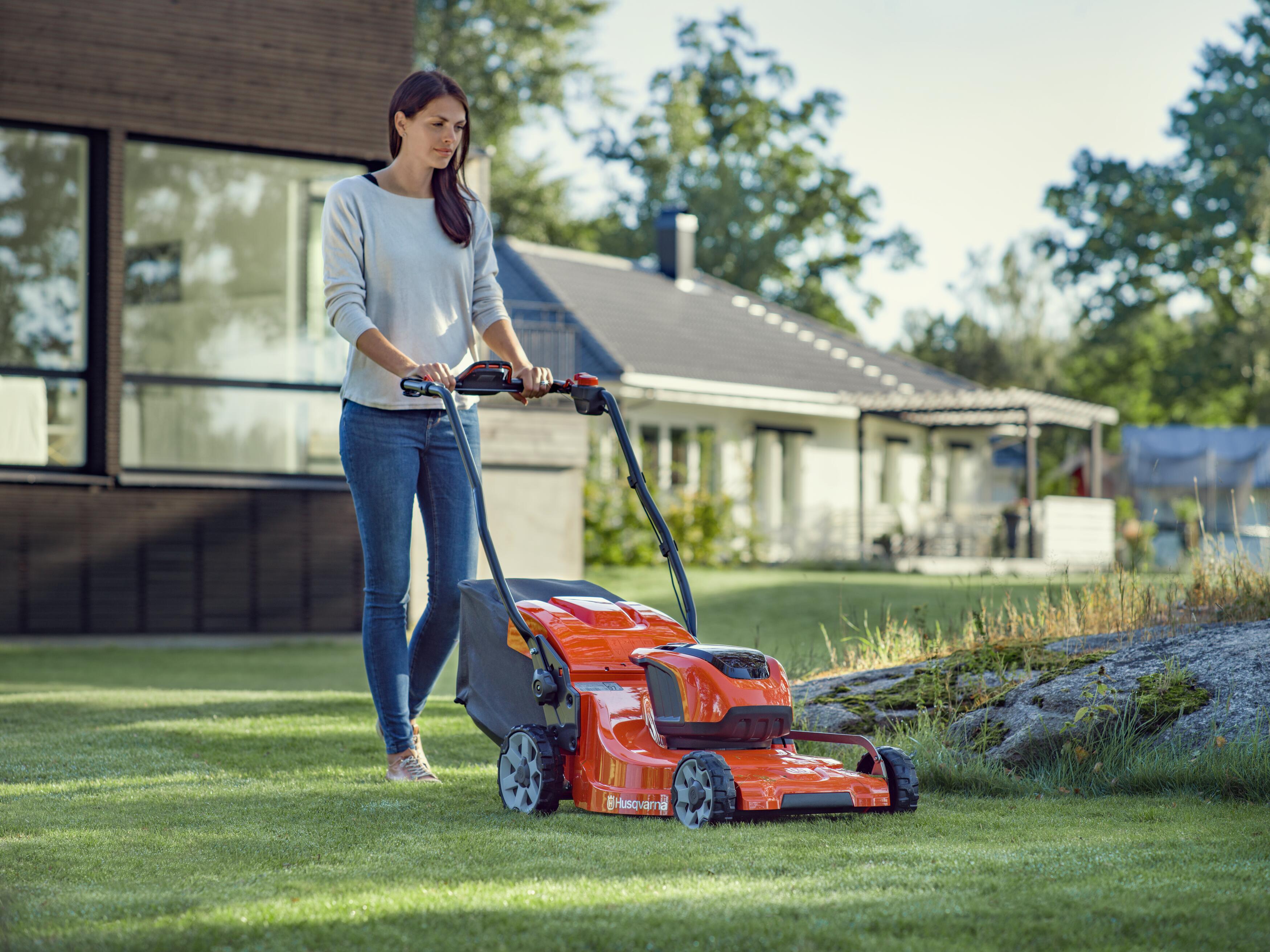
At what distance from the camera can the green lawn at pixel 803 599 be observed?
7.50 metres

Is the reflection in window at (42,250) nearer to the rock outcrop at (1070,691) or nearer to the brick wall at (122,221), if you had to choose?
the brick wall at (122,221)

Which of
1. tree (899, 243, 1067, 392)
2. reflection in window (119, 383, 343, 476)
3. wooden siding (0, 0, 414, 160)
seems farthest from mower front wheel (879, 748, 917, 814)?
tree (899, 243, 1067, 392)

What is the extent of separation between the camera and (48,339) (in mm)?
10234

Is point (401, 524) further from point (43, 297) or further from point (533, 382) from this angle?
point (43, 297)

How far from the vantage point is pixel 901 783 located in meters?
3.54

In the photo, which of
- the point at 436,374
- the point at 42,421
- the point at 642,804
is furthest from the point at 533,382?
the point at 42,421

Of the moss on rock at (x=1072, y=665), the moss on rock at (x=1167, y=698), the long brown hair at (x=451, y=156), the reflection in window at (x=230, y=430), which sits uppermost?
the long brown hair at (x=451, y=156)

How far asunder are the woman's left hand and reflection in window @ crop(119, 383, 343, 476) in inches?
273

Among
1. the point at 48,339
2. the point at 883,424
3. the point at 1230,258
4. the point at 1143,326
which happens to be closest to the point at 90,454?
the point at 48,339

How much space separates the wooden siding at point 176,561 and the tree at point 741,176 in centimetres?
2958

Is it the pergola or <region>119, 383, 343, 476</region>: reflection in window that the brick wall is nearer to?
<region>119, 383, 343, 476</region>: reflection in window

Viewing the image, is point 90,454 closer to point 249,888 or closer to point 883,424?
point 249,888

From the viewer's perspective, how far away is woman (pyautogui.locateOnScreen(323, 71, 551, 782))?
168 inches

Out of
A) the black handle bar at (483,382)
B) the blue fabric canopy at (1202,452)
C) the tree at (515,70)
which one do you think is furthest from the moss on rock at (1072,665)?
the tree at (515,70)
